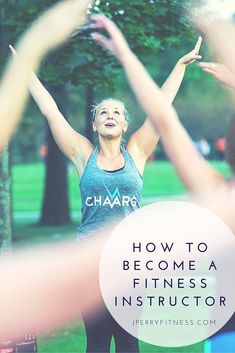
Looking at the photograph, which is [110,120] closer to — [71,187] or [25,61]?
[25,61]

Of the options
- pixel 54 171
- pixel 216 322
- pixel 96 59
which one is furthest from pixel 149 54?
pixel 54 171

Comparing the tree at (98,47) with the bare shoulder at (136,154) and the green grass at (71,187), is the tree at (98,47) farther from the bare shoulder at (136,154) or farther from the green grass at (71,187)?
the green grass at (71,187)

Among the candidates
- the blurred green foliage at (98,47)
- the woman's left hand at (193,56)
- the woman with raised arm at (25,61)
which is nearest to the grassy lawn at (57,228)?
the woman's left hand at (193,56)

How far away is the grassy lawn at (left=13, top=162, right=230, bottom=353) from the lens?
496cm

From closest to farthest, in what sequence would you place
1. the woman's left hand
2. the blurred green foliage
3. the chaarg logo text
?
the chaarg logo text < the woman's left hand < the blurred green foliage

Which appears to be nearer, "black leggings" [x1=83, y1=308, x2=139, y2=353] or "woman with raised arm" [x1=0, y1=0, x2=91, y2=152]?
"woman with raised arm" [x1=0, y1=0, x2=91, y2=152]

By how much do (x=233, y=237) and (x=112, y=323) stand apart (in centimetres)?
112

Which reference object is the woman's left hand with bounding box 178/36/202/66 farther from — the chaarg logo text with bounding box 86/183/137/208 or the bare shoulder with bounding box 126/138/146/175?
the chaarg logo text with bounding box 86/183/137/208

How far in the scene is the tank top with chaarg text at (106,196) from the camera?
355 centimetres

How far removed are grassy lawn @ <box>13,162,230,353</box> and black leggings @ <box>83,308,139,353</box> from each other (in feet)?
2.28

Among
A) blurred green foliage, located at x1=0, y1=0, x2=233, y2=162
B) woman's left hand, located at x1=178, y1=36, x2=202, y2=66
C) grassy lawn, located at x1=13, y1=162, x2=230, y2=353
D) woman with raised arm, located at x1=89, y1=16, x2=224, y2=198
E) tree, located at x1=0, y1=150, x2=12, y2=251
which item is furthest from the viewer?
blurred green foliage, located at x1=0, y1=0, x2=233, y2=162
